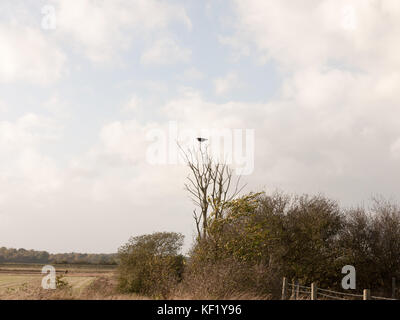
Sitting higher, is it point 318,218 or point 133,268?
point 318,218

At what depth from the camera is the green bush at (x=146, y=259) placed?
2098 centimetres

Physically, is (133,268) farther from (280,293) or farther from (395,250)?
(395,250)

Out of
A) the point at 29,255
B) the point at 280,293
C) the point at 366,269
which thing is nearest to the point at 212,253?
the point at 280,293

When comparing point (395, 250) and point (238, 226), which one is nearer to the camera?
point (238, 226)

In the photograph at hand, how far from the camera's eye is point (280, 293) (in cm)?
1452

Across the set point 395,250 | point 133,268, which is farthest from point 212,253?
point 395,250

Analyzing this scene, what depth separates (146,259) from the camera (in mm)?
22359

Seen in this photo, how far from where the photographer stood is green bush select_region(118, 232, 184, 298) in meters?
21.0

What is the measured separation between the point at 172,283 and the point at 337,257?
12878 mm
